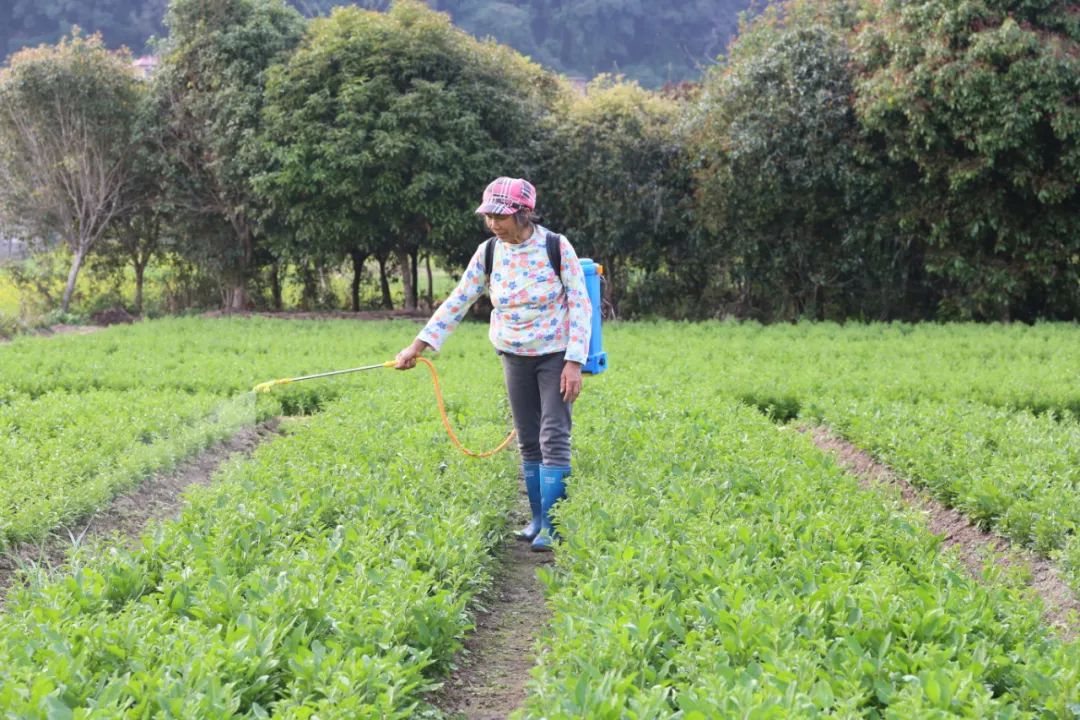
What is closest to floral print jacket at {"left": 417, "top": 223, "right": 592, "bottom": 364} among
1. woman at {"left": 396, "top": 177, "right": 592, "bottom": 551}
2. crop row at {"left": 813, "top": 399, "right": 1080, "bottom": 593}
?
woman at {"left": 396, "top": 177, "right": 592, "bottom": 551}

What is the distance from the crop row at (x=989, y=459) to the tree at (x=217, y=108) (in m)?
19.1

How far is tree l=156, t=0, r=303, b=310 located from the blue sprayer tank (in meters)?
19.6

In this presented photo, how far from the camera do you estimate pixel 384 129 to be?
2320cm

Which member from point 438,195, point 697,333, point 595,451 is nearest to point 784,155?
point 697,333

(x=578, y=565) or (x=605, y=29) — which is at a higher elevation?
(x=605, y=29)

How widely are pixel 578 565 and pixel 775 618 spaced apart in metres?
1.31

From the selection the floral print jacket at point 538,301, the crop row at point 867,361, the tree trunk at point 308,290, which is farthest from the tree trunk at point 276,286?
the floral print jacket at point 538,301

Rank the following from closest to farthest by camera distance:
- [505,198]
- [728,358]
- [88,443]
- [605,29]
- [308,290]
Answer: [505,198]
[88,443]
[728,358]
[308,290]
[605,29]

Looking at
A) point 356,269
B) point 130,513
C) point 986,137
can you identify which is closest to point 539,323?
point 130,513

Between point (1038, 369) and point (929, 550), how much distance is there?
7891 millimetres

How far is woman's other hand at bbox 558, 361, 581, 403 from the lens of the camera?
5953 millimetres

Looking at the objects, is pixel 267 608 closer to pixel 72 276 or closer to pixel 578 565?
pixel 578 565

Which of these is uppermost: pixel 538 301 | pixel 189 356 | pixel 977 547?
pixel 538 301

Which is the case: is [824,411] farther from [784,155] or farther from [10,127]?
[10,127]
